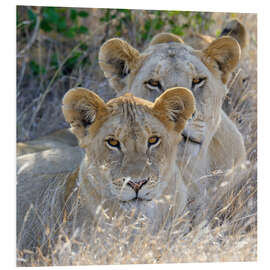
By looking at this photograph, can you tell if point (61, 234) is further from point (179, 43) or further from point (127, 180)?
point (179, 43)

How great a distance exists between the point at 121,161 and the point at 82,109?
1.20ft

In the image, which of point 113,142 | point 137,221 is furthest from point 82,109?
point 137,221

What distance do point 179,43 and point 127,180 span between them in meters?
1.49

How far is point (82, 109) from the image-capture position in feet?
11.5

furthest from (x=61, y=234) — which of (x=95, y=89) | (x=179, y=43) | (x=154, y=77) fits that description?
(x=95, y=89)

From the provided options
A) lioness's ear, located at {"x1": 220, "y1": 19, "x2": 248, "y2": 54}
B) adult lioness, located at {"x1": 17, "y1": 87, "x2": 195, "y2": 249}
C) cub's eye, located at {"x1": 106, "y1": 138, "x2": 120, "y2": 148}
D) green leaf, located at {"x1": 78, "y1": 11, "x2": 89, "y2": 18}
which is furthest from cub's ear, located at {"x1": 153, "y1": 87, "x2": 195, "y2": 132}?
green leaf, located at {"x1": 78, "y1": 11, "x2": 89, "y2": 18}

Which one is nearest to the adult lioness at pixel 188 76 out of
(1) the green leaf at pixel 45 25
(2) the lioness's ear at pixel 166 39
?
(2) the lioness's ear at pixel 166 39

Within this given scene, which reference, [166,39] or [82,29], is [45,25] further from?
[166,39]

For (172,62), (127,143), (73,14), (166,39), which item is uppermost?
(73,14)

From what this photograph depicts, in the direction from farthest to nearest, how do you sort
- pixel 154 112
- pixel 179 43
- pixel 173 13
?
pixel 173 13 → pixel 179 43 → pixel 154 112

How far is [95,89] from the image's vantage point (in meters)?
5.63

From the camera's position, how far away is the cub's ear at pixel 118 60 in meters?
4.13

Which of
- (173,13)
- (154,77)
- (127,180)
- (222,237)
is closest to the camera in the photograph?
(127,180)

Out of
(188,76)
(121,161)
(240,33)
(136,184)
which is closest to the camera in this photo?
(136,184)
